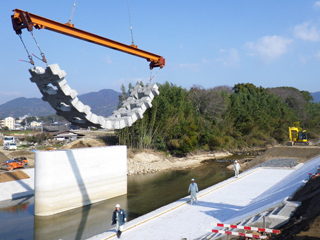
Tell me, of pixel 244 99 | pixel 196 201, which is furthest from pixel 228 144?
pixel 196 201

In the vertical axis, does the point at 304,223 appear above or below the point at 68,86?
below

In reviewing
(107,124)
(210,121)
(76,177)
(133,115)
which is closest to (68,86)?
(107,124)

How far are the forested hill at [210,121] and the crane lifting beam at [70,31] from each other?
1441 cm

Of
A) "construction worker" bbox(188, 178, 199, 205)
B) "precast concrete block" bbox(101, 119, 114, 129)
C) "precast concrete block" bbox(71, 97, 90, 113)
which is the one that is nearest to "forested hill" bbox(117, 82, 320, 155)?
"precast concrete block" bbox(101, 119, 114, 129)

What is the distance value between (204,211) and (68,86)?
24.6ft

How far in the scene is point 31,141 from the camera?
1853 inches

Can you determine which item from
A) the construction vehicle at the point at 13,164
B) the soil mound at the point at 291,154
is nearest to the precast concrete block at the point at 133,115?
the construction vehicle at the point at 13,164

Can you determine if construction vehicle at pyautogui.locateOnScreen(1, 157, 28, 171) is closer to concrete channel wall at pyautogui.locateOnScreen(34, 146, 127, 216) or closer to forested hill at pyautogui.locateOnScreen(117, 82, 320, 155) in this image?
forested hill at pyautogui.locateOnScreen(117, 82, 320, 155)

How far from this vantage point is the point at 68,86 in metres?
11.7

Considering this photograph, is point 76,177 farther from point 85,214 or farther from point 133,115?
point 133,115

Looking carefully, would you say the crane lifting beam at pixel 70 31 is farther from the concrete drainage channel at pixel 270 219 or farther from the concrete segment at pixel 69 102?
the concrete drainage channel at pixel 270 219

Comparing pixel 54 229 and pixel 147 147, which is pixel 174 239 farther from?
pixel 147 147

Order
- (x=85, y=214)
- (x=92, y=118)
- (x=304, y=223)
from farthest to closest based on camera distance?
(x=85, y=214) < (x=92, y=118) < (x=304, y=223)

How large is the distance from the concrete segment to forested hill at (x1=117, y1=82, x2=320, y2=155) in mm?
15246
